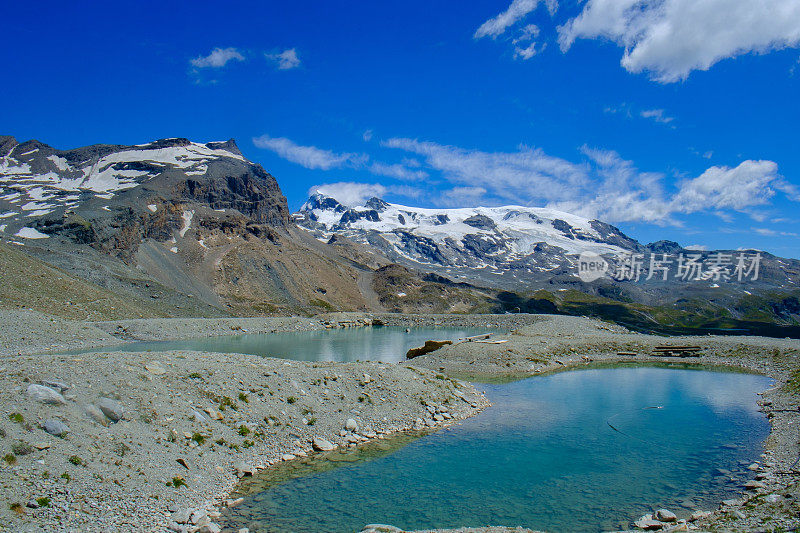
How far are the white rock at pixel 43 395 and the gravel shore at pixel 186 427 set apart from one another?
34 mm

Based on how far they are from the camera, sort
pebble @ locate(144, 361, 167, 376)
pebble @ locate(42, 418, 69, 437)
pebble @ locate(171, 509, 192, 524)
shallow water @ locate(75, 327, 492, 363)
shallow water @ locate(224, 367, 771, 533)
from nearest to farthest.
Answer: pebble @ locate(171, 509, 192, 524)
pebble @ locate(42, 418, 69, 437)
shallow water @ locate(224, 367, 771, 533)
pebble @ locate(144, 361, 167, 376)
shallow water @ locate(75, 327, 492, 363)

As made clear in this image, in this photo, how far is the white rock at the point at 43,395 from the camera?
51.6ft

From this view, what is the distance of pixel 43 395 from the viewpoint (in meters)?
15.9

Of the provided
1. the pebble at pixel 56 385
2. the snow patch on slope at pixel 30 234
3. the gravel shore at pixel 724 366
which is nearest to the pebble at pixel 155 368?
the pebble at pixel 56 385

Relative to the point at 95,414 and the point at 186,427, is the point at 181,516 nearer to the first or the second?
the point at 186,427

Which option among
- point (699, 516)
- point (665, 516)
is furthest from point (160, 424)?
point (699, 516)

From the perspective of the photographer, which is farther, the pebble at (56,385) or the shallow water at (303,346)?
the shallow water at (303,346)

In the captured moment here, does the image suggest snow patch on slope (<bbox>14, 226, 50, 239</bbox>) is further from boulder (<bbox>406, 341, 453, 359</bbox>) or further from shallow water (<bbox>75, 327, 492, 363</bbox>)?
boulder (<bbox>406, 341, 453, 359</bbox>)

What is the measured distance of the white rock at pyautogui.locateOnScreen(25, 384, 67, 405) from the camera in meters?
15.7

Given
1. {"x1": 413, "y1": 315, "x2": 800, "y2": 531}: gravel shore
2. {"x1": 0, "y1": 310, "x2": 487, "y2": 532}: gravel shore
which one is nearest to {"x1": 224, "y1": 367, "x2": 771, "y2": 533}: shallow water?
{"x1": 413, "y1": 315, "x2": 800, "y2": 531}: gravel shore

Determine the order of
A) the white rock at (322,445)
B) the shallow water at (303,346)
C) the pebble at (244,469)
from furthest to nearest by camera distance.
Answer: the shallow water at (303,346) < the white rock at (322,445) < the pebble at (244,469)

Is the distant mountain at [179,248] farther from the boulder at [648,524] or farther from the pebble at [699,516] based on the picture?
the pebble at [699,516]

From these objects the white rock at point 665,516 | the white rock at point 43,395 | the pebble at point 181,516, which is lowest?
the pebble at point 181,516

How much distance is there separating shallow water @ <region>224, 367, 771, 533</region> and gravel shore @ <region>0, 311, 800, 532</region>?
4.32 feet
